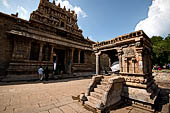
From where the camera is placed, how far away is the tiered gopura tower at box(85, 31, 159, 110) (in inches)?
147

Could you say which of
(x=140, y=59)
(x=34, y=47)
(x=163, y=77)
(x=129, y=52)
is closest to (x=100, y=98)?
(x=140, y=59)

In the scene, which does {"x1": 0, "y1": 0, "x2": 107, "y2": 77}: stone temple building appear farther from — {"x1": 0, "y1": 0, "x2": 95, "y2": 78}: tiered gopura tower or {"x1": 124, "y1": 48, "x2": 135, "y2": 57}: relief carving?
{"x1": 124, "y1": 48, "x2": 135, "y2": 57}: relief carving

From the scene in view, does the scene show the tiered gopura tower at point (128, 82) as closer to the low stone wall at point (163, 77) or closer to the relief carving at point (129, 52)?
the relief carving at point (129, 52)

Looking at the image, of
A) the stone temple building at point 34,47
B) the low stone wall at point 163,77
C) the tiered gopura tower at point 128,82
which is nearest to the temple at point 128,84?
the tiered gopura tower at point 128,82

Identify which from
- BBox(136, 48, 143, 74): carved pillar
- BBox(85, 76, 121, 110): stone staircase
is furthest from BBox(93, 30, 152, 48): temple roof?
BBox(85, 76, 121, 110): stone staircase

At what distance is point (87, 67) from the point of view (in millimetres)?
16422

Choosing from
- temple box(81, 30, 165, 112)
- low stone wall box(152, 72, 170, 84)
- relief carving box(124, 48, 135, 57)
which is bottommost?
low stone wall box(152, 72, 170, 84)

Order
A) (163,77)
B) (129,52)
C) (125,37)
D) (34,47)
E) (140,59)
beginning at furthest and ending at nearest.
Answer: (163,77) → (34,47) → (125,37) → (129,52) → (140,59)

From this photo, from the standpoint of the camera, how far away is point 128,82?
180 inches

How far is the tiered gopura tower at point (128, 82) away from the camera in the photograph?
3736 millimetres

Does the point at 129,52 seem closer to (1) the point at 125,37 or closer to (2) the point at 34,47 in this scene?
(1) the point at 125,37

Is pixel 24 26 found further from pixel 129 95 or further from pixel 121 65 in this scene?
pixel 129 95

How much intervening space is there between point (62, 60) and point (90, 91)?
12.5m

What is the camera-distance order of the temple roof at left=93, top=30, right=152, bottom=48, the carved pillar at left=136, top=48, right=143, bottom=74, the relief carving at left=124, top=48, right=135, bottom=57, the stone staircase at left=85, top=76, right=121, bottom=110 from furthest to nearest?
1. the relief carving at left=124, top=48, right=135, bottom=57
2. the temple roof at left=93, top=30, right=152, bottom=48
3. the carved pillar at left=136, top=48, right=143, bottom=74
4. the stone staircase at left=85, top=76, right=121, bottom=110
